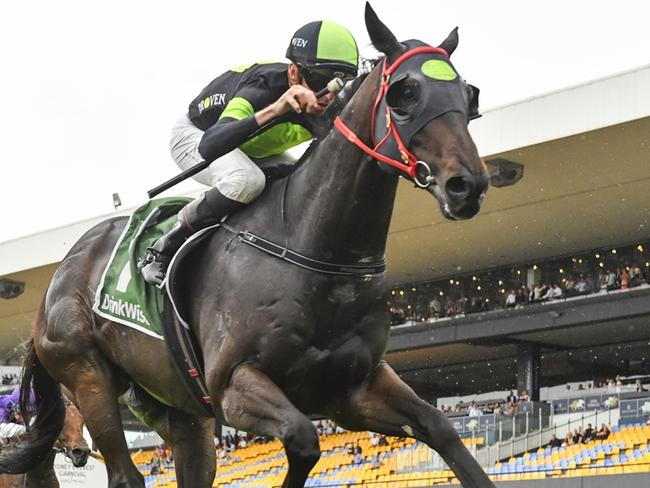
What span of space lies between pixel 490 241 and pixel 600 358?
6795 millimetres

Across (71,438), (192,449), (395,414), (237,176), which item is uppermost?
(237,176)

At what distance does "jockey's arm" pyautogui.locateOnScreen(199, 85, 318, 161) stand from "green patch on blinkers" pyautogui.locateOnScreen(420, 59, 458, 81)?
2.28 feet

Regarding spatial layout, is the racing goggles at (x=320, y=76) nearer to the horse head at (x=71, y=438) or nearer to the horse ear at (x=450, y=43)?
the horse ear at (x=450, y=43)

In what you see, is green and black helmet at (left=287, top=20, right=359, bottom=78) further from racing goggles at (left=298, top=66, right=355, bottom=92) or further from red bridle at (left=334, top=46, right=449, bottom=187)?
red bridle at (left=334, top=46, right=449, bottom=187)

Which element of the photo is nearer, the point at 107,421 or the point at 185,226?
the point at 185,226

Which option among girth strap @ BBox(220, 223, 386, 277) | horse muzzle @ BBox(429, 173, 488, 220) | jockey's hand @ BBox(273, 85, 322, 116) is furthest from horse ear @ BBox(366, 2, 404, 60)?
girth strap @ BBox(220, 223, 386, 277)

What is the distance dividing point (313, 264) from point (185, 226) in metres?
0.86

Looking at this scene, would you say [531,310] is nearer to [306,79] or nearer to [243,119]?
[306,79]

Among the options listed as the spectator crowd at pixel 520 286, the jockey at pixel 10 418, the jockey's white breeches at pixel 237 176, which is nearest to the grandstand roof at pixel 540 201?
the spectator crowd at pixel 520 286

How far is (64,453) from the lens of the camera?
7770 mm

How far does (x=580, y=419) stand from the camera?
1667 cm

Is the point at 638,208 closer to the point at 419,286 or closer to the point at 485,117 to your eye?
the point at 485,117

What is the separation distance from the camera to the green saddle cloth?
5.68m

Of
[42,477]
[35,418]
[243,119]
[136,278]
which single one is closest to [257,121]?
[243,119]
